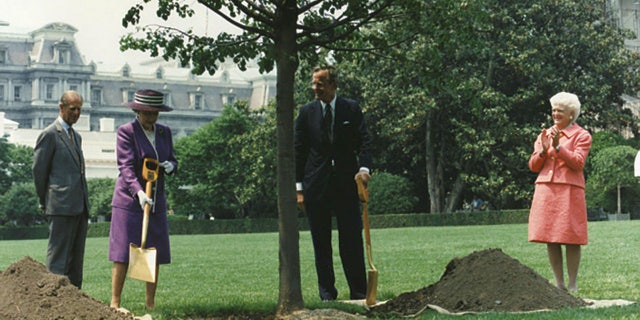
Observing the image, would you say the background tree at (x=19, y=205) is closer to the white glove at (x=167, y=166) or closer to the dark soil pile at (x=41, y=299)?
the white glove at (x=167, y=166)

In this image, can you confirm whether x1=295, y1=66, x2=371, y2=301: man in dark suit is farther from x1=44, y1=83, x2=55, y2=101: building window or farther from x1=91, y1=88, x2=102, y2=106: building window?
x1=91, y1=88, x2=102, y2=106: building window

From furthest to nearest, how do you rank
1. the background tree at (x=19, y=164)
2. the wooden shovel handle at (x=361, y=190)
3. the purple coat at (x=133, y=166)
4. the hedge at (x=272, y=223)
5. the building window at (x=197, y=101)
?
1. the building window at (x=197, y=101)
2. the background tree at (x=19, y=164)
3. the hedge at (x=272, y=223)
4. the wooden shovel handle at (x=361, y=190)
5. the purple coat at (x=133, y=166)

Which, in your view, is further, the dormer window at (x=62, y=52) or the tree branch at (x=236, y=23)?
the dormer window at (x=62, y=52)

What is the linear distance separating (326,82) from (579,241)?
2.33 metres

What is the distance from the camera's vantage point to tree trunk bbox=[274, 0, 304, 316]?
7004mm

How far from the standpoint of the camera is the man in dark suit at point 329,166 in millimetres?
8156

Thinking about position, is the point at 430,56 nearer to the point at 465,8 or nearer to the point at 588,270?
the point at 465,8

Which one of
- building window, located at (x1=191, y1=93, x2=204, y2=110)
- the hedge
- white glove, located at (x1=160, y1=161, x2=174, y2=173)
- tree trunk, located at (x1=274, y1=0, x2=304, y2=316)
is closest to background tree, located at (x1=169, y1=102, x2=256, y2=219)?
the hedge

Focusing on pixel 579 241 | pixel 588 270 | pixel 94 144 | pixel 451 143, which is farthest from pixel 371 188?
pixel 94 144

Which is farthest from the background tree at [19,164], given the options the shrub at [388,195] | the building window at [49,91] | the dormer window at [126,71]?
the dormer window at [126,71]

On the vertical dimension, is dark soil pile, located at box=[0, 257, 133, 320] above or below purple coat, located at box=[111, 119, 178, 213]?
below

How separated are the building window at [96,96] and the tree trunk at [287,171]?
136280 mm

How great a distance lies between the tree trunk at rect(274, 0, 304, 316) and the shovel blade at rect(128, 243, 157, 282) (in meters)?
0.86

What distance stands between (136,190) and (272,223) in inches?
1604
